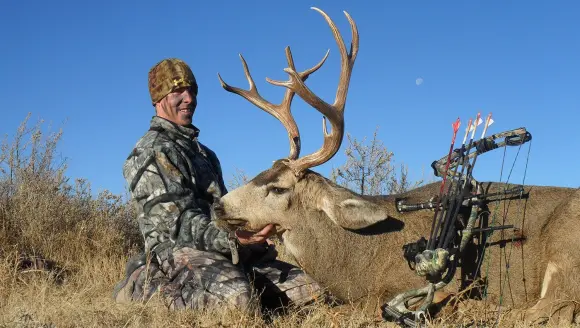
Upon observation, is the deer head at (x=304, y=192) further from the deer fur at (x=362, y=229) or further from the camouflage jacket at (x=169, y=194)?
the camouflage jacket at (x=169, y=194)

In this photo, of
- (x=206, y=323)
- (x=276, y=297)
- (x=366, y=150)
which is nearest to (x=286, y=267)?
(x=276, y=297)

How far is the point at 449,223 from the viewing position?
459 cm

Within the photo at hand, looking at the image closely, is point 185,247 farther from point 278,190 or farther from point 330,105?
point 330,105

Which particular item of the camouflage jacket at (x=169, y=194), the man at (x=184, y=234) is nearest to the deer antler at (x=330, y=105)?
the man at (x=184, y=234)

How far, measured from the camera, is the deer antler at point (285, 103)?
522 centimetres

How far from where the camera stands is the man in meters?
5.03

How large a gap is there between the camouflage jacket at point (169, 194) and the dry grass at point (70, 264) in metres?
0.57

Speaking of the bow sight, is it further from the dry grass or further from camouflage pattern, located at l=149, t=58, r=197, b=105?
camouflage pattern, located at l=149, t=58, r=197, b=105

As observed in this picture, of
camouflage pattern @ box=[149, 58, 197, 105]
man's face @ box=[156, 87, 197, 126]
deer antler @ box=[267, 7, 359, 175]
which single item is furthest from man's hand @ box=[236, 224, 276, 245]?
camouflage pattern @ box=[149, 58, 197, 105]

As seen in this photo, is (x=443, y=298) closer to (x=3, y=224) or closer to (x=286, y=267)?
(x=286, y=267)

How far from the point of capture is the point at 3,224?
8.38 meters

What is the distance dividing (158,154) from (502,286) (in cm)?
287

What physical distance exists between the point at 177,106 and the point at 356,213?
6.86 feet

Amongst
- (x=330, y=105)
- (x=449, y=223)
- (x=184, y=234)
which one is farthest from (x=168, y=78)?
(x=449, y=223)
